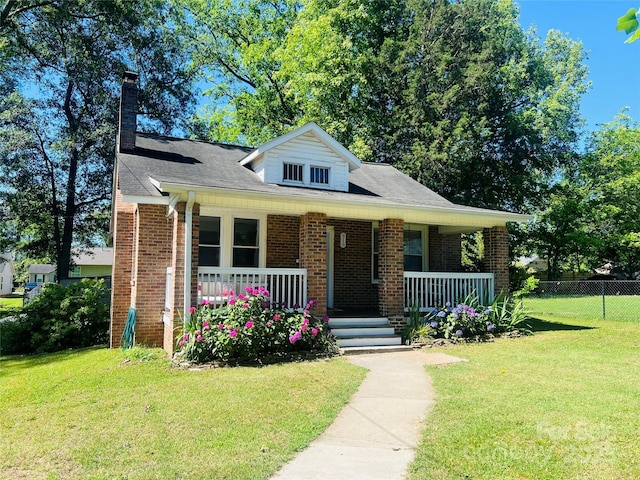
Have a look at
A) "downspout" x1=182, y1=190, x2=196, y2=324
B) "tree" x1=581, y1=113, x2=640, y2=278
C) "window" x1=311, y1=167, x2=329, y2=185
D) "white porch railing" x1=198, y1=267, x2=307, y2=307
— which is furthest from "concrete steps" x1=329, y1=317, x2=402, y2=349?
"tree" x1=581, y1=113, x2=640, y2=278

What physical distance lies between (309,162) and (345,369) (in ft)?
20.6

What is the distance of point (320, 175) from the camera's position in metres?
12.1

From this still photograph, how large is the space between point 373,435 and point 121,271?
8016 mm

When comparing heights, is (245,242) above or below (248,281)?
above

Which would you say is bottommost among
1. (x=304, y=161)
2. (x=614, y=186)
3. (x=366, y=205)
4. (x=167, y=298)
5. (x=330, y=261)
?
(x=167, y=298)

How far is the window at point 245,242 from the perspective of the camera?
1084 cm

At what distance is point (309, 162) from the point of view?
11.9 metres

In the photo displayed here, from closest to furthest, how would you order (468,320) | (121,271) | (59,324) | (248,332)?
(248,332)
(468,320)
(121,271)
(59,324)

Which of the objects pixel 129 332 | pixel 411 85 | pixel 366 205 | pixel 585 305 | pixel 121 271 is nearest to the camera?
pixel 366 205

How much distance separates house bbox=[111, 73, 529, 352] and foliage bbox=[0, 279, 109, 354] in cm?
183

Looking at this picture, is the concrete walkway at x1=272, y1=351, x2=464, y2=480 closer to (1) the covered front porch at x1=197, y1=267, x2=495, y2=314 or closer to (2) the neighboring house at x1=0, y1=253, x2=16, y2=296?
(1) the covered front porch at x1=197, y1=267, x2=495, y2=314

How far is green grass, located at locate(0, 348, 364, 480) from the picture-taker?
148 inches

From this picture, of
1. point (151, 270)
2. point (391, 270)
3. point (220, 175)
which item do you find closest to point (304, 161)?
point (220, 175)

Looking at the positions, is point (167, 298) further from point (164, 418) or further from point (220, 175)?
point (164, 418)
